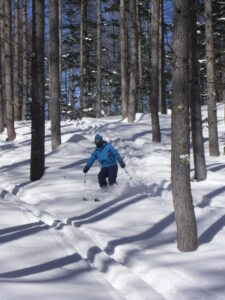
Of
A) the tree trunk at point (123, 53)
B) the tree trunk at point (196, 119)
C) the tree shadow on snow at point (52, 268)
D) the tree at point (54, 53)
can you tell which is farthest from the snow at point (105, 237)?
the tree trunk at point (123, 53)

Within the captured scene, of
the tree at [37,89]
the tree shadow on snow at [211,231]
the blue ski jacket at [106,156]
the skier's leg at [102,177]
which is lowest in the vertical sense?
the tree shadow on snow at [211,231]

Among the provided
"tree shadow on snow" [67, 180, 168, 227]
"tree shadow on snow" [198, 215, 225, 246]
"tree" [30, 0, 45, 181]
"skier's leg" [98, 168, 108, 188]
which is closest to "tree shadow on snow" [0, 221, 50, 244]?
"tree shadow on snow" [67, 180, 168, 227]

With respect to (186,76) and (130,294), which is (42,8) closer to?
(186,76)

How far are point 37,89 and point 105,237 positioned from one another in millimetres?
6146

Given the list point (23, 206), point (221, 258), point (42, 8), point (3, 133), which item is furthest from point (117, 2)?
point (221, 258)

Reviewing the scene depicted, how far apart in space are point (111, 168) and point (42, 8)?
491 centimetres

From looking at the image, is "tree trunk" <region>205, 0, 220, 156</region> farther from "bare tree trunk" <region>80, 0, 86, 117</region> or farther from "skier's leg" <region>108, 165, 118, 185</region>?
"bare tree trunk" <region>80, 0, 86, 117</region>

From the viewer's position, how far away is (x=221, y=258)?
221 inches

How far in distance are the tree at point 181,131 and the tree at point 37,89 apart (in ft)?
20.9

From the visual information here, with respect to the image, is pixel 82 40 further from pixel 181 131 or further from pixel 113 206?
pixel 181 131

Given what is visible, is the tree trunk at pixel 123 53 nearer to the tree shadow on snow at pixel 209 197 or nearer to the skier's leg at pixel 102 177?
the skier's leg at pixel 102 177

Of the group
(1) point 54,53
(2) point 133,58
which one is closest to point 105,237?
(1) point 54,53

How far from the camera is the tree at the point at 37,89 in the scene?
11.5m

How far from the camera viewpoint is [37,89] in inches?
458
